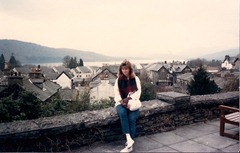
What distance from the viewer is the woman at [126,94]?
13.5ft

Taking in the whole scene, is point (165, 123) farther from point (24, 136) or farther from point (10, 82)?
point (10, 82)

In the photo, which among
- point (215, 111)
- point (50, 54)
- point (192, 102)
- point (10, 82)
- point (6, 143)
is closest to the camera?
point (6, 143)

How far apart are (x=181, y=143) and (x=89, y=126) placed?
1595 millimetres

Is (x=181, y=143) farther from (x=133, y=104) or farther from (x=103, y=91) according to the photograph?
(x=103, y=91)

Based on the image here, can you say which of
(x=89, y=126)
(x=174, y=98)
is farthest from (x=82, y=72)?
(x=89, y=126)

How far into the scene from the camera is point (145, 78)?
69250 millimetres

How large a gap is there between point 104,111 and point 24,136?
1.45m

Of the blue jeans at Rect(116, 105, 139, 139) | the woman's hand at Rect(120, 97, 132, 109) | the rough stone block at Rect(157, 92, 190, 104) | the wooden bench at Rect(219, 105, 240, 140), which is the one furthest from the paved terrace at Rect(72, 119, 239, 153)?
the woman's hand at Rect(120, 97, 132, 109)

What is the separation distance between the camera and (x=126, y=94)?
4348 millimetres

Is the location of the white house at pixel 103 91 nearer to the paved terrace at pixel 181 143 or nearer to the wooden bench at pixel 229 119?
the paved terrace at pixel 181 143

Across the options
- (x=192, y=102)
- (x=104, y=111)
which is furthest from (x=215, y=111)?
(x=104, y=111)

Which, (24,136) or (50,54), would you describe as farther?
(50,54)

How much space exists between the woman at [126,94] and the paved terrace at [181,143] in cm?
34

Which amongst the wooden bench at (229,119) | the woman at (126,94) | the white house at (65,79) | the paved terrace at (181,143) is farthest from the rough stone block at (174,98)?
the white house at (65,79)
